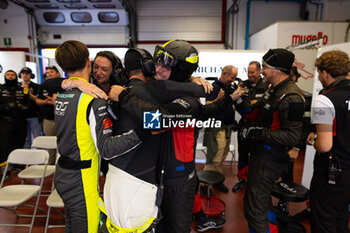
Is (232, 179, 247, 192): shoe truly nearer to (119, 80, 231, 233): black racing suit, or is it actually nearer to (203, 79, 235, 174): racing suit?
(203, 79, 235, 174): racing suit

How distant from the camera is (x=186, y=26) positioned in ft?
27.8

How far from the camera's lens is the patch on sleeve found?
1802 mm

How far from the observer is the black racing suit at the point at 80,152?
1.40m

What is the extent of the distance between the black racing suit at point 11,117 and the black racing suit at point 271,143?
4241 mm

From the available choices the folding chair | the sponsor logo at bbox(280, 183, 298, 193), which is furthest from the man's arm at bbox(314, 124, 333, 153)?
the folding chair

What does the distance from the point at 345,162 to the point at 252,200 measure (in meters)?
0.80

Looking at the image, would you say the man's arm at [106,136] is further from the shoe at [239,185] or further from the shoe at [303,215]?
the shoe at [239,185]

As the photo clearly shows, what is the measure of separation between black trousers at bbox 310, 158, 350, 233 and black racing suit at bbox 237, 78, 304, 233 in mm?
296

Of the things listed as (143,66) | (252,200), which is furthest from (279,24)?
(143,66)

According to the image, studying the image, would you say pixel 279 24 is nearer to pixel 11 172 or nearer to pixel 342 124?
pixel 342 124

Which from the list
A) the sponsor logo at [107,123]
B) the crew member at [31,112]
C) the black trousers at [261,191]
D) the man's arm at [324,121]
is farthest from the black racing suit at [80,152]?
the crew member at [31,112]

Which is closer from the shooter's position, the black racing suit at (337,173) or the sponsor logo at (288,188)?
the black racing suit at (337,173)

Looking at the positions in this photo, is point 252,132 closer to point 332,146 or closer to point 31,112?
point 332,146

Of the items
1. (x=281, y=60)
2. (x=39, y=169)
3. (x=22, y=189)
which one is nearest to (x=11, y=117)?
(x=39, y=169)
